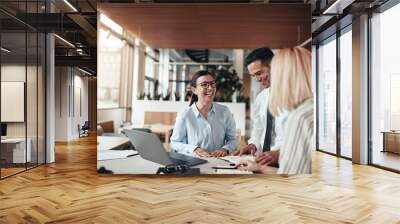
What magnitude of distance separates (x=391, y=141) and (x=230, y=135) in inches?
120

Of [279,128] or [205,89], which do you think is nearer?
[279,128]

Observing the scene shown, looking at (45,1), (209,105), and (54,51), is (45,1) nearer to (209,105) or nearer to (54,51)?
(54,51)

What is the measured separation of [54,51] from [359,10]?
588 cm

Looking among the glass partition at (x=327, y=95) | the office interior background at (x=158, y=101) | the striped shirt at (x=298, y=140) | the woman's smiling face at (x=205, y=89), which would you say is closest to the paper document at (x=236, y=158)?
the office interior background at (x=158, y=101)

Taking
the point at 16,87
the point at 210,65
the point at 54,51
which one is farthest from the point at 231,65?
the point at 54,51

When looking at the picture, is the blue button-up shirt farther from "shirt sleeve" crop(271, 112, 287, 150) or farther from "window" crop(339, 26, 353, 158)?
"window" crop(339, 26, 353, 158)

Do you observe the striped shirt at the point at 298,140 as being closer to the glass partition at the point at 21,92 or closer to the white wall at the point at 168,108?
the white wall at the point at 168,108

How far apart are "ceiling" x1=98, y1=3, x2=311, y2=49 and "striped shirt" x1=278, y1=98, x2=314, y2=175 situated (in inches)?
41.0

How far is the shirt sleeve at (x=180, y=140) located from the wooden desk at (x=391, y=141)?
3519mm

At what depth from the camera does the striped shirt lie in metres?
5.82

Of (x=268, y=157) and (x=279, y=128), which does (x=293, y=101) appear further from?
(x=268, y=157)

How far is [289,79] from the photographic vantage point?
585cm

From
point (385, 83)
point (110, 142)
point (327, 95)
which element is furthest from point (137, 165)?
point (327, 95)

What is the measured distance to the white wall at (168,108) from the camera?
19.1 ft
